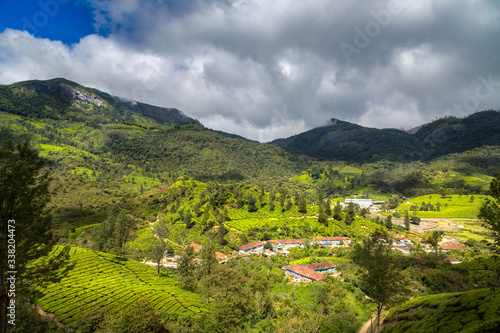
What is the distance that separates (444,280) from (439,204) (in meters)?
153

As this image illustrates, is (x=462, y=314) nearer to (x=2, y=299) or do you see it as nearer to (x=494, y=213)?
(x=494, y=213)

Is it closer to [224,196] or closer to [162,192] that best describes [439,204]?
[224,196]

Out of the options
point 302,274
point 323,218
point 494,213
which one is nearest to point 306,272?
point 302,274

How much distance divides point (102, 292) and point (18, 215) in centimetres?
2964

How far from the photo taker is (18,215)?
11.3 m

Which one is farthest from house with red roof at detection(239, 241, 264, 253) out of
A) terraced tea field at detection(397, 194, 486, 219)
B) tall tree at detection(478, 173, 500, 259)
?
terraced tea field at detection(397, 194, 486, 219)

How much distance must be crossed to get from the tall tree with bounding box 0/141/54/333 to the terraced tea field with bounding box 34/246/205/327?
559 inches

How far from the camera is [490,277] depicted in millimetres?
14375

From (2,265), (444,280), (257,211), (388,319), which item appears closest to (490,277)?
(388,319)

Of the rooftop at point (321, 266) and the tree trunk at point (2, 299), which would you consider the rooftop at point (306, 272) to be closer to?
the rooftop at point (321, 266)

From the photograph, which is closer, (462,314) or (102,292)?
(462,314)

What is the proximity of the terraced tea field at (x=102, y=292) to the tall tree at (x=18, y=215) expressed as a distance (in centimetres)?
1421

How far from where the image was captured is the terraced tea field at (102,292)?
1156 inches

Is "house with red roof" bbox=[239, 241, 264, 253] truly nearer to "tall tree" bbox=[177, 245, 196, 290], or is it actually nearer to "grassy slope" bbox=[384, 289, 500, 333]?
"tall tree" bbox=[177, 245, 196, 290]
